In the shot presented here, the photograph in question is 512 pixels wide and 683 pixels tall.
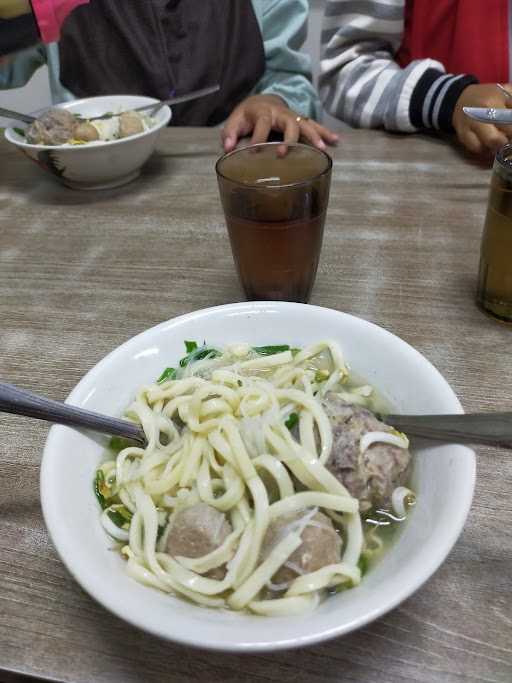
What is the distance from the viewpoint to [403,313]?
1013mm

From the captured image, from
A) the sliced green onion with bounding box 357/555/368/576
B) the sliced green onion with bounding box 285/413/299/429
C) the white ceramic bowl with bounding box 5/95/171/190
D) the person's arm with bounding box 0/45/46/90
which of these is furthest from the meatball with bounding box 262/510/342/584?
the person's arm with bounding box 0/45/46/90

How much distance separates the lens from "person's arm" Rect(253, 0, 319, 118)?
87.7 inches

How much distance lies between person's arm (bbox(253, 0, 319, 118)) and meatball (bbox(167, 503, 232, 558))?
1953 mm

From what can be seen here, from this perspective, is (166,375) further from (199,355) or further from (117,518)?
(117,518)

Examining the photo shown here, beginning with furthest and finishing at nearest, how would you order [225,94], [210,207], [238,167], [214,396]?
[225,94]
[210,207]
[238,167]
[214,396]

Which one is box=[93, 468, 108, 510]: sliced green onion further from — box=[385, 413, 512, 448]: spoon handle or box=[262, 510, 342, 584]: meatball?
box=[385, 413, 512, 448]: spoon handle

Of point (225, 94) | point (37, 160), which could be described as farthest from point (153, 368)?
point (225, 94)

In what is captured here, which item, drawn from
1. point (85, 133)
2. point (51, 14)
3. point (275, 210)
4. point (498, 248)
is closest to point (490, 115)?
point (498, 248)

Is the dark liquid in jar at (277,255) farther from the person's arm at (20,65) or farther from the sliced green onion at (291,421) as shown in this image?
the person's arm at (20,65)

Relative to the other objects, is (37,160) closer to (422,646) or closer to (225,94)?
(225,94)

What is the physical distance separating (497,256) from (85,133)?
107cm

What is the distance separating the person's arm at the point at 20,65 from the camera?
86.7 inches

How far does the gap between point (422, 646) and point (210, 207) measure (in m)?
1.11

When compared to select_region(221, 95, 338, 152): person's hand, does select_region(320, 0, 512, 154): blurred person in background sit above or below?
above
